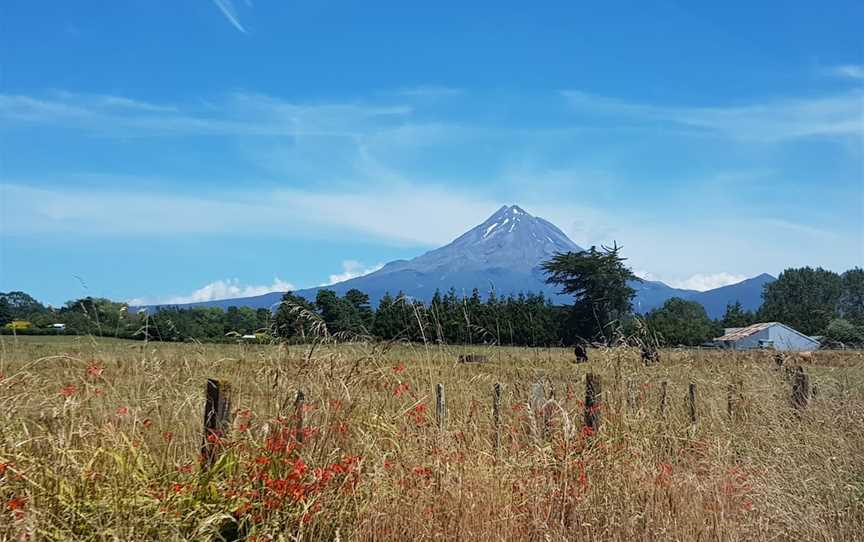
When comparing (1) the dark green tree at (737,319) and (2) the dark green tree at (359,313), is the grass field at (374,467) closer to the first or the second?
(2) the dark green tree at (359,313)

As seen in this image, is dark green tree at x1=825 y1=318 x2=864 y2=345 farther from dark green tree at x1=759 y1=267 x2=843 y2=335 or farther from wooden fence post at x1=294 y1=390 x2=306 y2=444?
dark green tree at x1=759 y1=267 x2=843 y2=335

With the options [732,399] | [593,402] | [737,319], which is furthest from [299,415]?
[737,319]

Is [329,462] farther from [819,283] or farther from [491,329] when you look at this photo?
[819,283]

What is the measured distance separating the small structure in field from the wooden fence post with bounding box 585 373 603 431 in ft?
6.12

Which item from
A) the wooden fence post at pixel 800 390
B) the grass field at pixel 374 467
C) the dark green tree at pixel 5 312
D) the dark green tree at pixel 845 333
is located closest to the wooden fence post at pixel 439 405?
the grass field at pixel 374 467

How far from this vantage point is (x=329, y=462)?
4594 mm

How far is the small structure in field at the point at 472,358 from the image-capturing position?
8.13 metres

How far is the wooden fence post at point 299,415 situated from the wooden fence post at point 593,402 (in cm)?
262

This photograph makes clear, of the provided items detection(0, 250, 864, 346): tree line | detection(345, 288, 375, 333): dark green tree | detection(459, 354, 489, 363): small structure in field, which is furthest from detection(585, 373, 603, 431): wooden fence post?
detection(345, 288, 375, 333): dark green tree

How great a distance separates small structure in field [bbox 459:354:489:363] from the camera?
8.13m

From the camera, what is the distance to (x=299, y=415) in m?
4.68

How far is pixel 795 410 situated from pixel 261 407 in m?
5.66

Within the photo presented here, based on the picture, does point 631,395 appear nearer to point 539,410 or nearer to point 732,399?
point 539,410

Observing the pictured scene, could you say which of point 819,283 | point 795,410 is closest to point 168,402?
point 795,410
